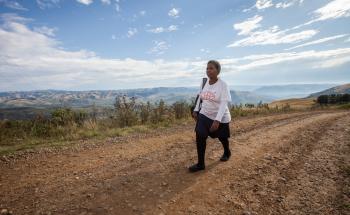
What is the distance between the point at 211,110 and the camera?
538 cm

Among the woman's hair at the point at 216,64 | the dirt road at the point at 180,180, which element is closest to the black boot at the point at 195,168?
the dirt road at the point at 180,180

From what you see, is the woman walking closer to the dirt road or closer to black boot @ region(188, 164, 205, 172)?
black boot @ region(188, 164, 205, 172)

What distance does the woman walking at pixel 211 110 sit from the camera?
206 inches

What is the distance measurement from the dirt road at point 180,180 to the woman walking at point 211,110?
1.78 feet

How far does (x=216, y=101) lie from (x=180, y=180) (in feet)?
5.18

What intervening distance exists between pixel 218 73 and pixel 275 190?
2.24m

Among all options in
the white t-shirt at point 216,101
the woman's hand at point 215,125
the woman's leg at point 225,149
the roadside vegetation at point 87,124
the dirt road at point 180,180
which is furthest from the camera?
the roadside vegetation at point 87,124

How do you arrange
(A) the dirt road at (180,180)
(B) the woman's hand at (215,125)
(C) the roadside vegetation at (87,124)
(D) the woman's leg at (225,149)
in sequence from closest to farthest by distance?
1. (A) the dirt road at (180,180)
2. (B) the woman's hand at (215,125)
3. (D) the woman's leg at (225,149)
4. (C) the roadside vegetation at (87,124)

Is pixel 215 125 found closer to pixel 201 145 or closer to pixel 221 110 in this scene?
pixel 221 110

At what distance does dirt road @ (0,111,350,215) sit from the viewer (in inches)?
156

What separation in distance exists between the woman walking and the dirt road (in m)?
0.54

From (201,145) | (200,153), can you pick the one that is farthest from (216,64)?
(200,153)

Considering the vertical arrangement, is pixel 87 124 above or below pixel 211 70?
below

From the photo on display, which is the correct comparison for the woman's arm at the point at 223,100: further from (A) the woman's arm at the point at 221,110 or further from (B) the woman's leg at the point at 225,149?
(B) the woman's leg at the point at 225,149
